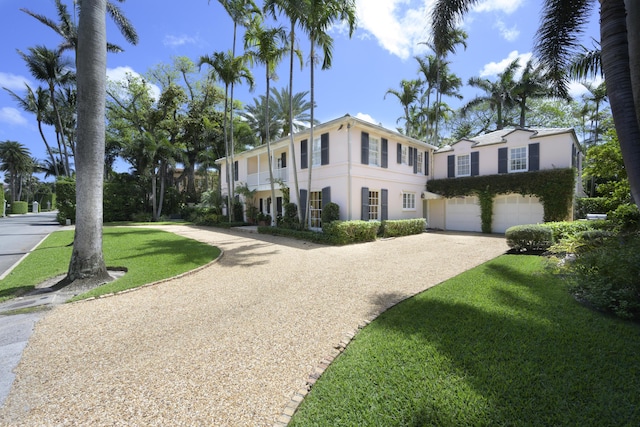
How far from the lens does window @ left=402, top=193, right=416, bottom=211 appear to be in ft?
56.2

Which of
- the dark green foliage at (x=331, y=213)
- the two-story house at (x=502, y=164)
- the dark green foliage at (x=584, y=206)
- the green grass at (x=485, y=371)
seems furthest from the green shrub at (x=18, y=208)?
the dark green foliage at (x=584, y=206)

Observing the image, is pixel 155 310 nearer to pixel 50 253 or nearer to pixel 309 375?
pixel 309 375

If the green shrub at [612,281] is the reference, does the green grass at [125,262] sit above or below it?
below

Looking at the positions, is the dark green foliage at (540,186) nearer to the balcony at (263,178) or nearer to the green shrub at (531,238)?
the green shrub at (531,238)

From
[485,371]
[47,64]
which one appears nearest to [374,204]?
[485,371]

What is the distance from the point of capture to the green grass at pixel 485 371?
229 cm

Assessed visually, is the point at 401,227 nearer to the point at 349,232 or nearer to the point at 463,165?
the point at 349,232

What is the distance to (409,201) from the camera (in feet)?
57.6

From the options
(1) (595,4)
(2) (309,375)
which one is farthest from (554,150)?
(2) (309,375)

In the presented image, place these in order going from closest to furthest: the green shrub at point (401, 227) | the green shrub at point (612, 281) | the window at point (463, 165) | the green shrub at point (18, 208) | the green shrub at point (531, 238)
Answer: the green shrub at point (612, 281)
the green shrub at point (531, 238)
the green shrub at point (401, 227)
the window at point (463, 165)
the green shrub at point (18, 208)

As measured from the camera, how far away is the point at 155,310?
4.78m

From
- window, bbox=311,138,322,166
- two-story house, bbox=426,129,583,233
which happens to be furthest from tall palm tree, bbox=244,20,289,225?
two-story house, bbox=426,129,583,233

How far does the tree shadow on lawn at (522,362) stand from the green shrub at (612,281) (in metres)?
0.33

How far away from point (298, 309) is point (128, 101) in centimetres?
3546
